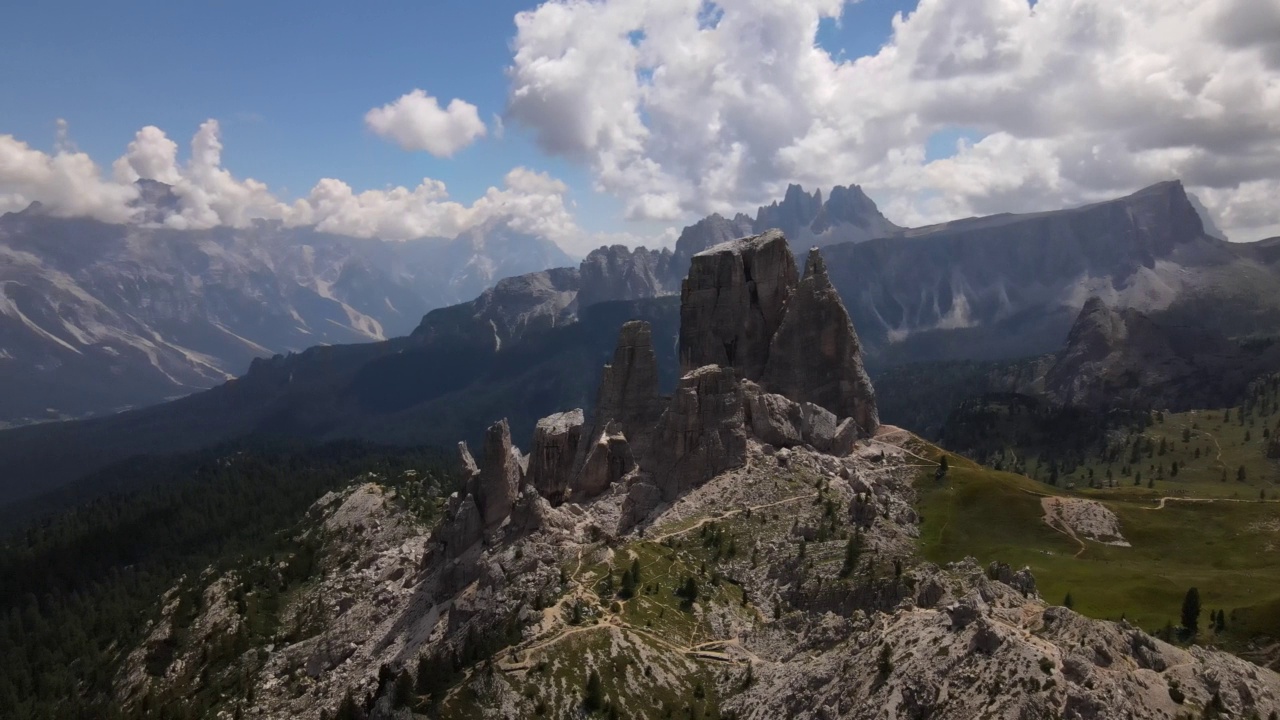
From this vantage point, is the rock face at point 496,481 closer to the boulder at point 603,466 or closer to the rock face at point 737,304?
the boulder at point 603,466

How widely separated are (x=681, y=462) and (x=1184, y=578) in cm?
7156

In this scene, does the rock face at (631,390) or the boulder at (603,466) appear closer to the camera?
the boulder at (603,466)

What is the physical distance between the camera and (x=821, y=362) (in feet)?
543

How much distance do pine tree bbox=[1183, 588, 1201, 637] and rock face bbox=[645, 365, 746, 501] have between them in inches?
2446

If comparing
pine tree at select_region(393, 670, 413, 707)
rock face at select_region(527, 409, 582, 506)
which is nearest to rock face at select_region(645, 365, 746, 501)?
rock face at select_region(527, 409, 582, 506)

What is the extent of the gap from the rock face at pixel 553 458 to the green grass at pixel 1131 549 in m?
59.7

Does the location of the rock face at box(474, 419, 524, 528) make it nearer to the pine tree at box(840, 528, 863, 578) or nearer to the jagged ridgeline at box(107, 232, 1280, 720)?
the jagged ridgeline at box(107, 232, 1280, 720)

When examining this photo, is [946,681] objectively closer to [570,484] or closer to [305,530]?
[570,484]

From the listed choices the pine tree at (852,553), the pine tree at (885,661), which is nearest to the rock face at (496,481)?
the pine tree at (852,553)

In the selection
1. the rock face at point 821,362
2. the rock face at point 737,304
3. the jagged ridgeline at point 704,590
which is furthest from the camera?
the rock face at point 737,304

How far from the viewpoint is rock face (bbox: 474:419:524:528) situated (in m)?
140

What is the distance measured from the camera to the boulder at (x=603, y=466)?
470 ft

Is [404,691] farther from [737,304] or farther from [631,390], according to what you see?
[737,304]

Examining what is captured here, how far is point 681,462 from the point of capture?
5463 inches
